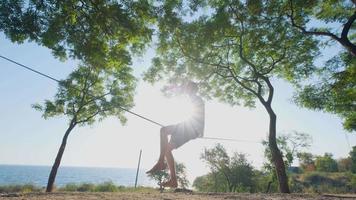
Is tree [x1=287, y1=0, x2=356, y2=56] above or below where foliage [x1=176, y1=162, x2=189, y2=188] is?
above

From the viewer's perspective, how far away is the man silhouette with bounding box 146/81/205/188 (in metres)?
6.42

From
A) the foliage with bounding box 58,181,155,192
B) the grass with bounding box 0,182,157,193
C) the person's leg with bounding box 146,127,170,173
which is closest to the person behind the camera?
the person's leg with bounding box 146,127,170,173

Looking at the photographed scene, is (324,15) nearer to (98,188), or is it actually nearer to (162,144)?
(162,144)

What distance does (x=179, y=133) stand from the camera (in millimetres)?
6570

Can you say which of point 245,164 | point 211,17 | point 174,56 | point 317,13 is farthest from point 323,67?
point 245,164

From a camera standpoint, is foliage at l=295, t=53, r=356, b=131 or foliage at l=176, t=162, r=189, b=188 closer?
foliage at l=295, t=53, r=356, b=131

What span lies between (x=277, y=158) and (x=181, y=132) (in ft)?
31.5

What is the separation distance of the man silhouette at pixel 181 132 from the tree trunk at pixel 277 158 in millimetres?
8770

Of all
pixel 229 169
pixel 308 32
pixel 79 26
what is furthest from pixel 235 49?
pixel 229 169

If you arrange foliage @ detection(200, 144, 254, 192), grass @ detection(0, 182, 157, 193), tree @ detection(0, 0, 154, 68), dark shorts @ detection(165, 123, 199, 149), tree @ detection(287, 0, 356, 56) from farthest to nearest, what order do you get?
foliage @ detection(200, 144, 254, 192), grass @ detection(0, 182, 157, 193), tree @ detection(287, 0, 356, 56), tree @ detection(0, 0, 154, 68), dark shorts @ detection(165, 123, 199, 149)

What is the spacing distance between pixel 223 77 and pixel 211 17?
17.1ft

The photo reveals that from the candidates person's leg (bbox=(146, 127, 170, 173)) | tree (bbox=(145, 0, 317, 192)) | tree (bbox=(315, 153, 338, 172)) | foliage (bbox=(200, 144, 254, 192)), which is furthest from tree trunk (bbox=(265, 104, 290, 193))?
tree (bbox=(315, 153, 338, 172))

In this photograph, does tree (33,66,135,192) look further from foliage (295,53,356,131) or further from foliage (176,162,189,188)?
foliage (176,162,189,188)

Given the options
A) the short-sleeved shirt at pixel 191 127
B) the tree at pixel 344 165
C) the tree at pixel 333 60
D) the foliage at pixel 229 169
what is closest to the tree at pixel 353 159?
the tree at pixel 344 165
